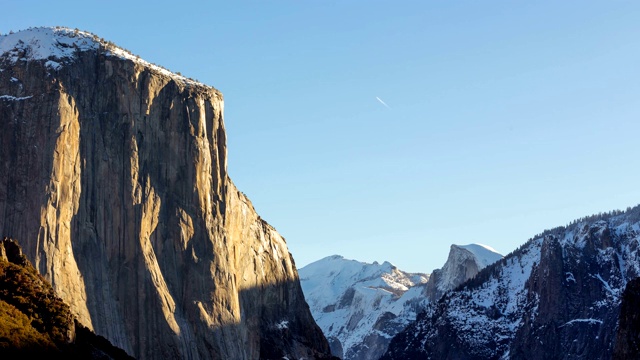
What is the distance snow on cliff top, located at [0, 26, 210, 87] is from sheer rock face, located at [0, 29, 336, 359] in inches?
16.4

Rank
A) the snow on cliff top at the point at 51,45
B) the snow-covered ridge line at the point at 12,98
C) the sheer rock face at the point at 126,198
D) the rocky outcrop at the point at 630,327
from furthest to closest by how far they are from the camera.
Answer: the snow on cliff top at the point at 51,45, the snow-covered ridge line at the point at 12,98, the sheer rock face at the point at 126,198, the rocky outcrop at the point at 630,327

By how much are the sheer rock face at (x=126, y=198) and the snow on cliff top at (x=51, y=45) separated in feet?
1.36

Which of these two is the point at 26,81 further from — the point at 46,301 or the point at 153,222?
the point at 46,301

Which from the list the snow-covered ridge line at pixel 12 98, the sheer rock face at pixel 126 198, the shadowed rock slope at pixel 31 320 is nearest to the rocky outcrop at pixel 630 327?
the shadowed rock slope at pixel 31 320

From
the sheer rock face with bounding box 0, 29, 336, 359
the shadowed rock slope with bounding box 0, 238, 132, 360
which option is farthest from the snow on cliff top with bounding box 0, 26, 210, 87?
the shadowed rock slope with bounding box 0, 238, 132, 360

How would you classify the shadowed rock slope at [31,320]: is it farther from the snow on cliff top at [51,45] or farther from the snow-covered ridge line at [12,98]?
the snow on cliff top at [51,45]

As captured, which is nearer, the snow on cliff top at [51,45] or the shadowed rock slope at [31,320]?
the shadowed rock slope at [31,320]

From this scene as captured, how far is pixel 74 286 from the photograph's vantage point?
14475cm

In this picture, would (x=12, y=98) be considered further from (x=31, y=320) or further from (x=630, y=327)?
(x=630, y=327)

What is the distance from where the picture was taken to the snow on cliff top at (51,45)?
155375 millimetres

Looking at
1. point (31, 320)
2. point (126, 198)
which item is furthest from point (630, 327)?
point (126, 198)

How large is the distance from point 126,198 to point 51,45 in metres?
20.1

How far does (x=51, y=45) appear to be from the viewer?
158 metres

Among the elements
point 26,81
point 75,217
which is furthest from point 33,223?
point 26,81
